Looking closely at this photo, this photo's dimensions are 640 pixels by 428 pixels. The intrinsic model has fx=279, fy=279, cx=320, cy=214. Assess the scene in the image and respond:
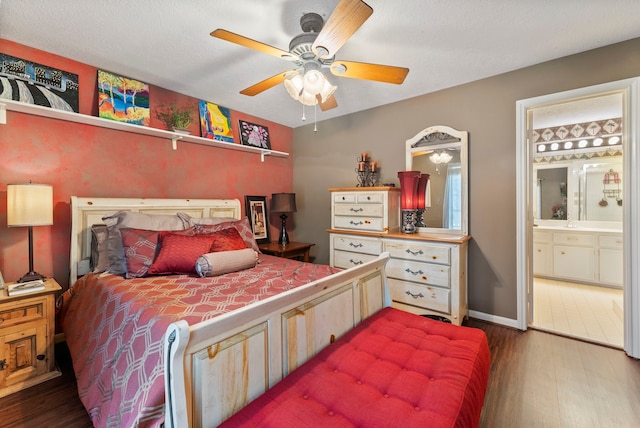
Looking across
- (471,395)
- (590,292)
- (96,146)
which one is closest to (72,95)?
(96,146)

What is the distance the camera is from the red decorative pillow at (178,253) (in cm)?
206

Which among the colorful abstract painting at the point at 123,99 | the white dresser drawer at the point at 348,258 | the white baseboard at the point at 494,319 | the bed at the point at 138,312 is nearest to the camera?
the bed at the point at 138,312

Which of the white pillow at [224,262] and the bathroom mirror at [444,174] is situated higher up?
the bathroom mirror at [444,174]

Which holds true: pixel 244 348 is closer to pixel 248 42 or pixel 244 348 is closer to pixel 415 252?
pixel 248 42

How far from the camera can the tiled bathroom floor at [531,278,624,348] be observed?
2.59m

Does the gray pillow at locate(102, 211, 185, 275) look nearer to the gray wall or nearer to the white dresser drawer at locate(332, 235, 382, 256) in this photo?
the white dresser drawer at locate(332, 235, 382, 256)

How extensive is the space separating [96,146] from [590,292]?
19.9 feet

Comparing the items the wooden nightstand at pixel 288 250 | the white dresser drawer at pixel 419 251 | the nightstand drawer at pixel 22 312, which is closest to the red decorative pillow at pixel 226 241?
the wooden nightstand at pixel 288 250

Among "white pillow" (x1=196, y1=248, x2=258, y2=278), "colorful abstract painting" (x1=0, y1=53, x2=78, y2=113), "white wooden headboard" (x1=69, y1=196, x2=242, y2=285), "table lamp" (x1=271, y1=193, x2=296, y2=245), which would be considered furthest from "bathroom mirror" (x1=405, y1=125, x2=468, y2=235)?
"colorful abstract painting" (x1=0, y1=53, x2=78, y2=113)

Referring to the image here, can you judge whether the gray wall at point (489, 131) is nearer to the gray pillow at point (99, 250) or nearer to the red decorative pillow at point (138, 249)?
the red decorative pillow at point (138, 249)

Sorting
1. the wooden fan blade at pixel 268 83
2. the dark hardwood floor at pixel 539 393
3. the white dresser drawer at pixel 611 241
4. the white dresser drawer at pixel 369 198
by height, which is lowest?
the dark hardwood floor at pixel 539 393

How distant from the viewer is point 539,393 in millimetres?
1805

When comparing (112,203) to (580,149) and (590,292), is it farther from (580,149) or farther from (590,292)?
(580,149)

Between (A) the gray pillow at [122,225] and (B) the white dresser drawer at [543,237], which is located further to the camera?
(B) the white dresser drawer at [543,237]
